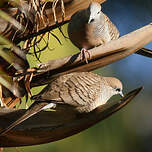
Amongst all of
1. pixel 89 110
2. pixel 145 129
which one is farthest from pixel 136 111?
pixel 89 110

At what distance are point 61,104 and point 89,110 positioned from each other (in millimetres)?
122

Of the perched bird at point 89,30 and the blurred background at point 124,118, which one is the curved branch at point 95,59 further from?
the blurred background at point 124,118

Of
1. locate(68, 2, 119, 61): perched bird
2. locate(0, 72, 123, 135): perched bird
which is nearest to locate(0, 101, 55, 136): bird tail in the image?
locate(0, 72, 123, 135): perched bird

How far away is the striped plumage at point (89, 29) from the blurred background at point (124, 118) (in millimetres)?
496

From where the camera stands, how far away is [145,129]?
14.2 ft

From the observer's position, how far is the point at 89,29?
2.47 m

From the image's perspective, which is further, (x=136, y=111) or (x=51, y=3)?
(x=136, y=111)

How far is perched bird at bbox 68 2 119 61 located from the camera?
2.30m

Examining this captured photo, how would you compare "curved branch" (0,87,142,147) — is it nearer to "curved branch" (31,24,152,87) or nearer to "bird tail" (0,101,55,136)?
"bird tail" (0,101,55,136)

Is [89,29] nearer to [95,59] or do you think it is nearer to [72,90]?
[72,90]

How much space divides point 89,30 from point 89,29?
0.06 feet

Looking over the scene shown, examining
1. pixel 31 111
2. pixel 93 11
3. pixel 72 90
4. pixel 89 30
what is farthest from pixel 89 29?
pixel 31 111

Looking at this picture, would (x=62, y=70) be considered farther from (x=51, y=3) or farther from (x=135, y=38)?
(x=51, y=3)

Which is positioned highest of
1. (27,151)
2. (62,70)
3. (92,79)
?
(62,70)
